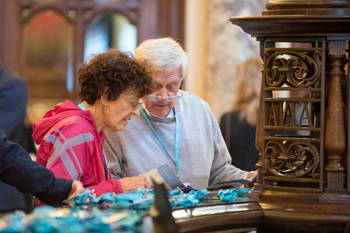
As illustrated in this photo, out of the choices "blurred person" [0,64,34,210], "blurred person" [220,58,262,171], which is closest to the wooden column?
"blurred person" [0,64,34,210]

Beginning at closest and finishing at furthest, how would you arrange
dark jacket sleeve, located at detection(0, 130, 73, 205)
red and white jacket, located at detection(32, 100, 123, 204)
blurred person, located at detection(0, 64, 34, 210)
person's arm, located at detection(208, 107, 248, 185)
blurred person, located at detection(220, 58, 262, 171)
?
1. dark jacket sleeve, located at detection(0, 130, 73, 205)
2. red and white jacket, located at detection(32, 100, 123, 204)
3. person's arm, located at detection(208, 107, 248, 185)
4. blurred person, located at detection(0, 64, 34, 210)
5. blurred person, located at detection(220, 58, 262, 171)

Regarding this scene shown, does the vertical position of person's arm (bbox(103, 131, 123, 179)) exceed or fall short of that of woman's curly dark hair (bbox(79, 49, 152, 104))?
it falls short

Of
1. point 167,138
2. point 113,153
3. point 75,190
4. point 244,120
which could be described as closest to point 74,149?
point 75,190

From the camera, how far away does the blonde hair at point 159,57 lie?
2613 mm

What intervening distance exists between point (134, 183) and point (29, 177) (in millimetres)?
543

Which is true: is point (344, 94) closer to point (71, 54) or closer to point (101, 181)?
point (101, 181)

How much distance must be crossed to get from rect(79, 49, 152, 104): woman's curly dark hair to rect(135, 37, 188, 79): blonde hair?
0.85ft

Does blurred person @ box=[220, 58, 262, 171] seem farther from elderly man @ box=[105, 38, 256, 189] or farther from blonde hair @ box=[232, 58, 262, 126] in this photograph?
elderly man @ box=[105, 38, 256, 189]

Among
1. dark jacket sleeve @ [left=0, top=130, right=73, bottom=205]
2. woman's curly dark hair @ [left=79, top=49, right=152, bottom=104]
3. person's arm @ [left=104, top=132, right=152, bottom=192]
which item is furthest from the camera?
person's arm @ [left=104, top=132, right=152, bottom=192]

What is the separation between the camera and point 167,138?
269cm

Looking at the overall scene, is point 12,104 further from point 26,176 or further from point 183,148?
point 26,176

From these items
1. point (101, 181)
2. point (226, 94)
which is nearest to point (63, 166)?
point (101, 181)

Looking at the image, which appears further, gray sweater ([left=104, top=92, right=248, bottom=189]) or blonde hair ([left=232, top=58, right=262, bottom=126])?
blonde hair ([left=232, top=58, right=262, bottom=126])

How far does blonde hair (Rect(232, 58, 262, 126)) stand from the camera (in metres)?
4.07
